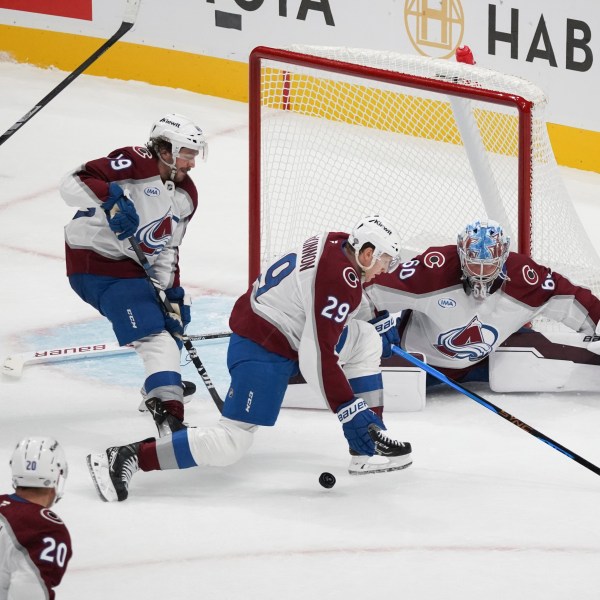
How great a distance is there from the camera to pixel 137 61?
779 cm

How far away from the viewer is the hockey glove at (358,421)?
3674 millimetres

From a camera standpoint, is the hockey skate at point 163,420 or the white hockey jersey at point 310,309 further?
the hockey skate at point 163,420

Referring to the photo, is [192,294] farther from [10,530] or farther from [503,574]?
[10,530]

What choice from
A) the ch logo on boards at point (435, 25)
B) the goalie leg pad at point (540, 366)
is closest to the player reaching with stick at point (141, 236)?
the goalie leg pad at point (540, 366)

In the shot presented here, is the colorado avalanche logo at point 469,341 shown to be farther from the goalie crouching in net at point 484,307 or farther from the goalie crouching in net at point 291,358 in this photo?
the goalie crouching in net at point 291,358

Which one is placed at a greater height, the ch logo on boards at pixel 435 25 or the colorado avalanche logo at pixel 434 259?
the ch logo on boards at pixel 435 25

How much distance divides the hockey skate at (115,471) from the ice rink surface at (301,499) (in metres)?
0.04

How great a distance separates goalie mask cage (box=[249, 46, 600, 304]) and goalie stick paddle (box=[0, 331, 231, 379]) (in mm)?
325

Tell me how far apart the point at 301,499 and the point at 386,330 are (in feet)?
2.58

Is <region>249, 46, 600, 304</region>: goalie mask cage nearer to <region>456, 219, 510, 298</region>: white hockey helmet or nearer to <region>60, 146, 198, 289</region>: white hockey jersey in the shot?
<region>456, 219, 510, 298</region>: white hockey helmet

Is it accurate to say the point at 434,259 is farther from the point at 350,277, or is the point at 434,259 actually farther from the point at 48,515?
the point at 48,515

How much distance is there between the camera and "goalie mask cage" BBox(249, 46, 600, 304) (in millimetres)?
4867

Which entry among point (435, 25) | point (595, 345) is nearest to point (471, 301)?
point (595, 345)

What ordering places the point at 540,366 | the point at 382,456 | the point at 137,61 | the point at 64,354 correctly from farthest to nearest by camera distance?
the point at 137,61 → the point at 64,354 → the point at 540,366 → the point at 382,456
